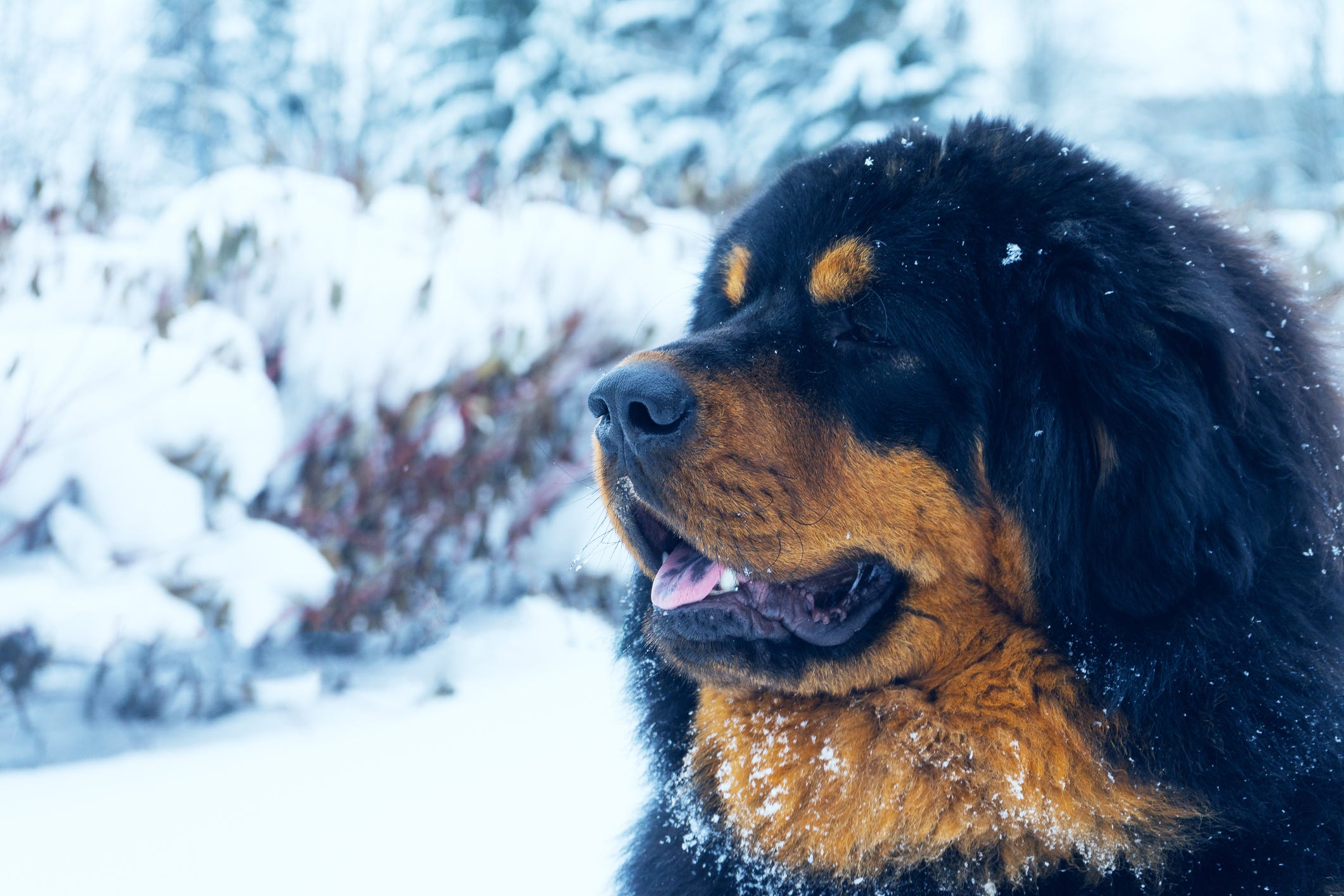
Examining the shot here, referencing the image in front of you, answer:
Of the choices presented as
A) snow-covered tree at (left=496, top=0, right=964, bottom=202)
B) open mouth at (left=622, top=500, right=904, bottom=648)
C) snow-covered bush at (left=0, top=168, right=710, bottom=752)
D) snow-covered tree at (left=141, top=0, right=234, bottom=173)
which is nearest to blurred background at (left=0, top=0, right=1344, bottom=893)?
snow-covered bush at (left=0, top=168, right=710, bottom=752)

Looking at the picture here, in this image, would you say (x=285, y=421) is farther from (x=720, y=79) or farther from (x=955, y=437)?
(x=720, y=79)

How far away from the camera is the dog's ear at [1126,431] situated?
178 cm

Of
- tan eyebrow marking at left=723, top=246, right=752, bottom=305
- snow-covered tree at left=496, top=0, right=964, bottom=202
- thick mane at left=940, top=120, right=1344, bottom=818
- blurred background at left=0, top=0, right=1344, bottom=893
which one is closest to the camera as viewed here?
thick mane at left=940, top=120, right=1344, bottom=818

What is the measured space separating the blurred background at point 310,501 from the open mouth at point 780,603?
0.41 meters

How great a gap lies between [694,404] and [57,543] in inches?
97.8

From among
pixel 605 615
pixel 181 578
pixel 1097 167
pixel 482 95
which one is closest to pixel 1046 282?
pixel 1097 167

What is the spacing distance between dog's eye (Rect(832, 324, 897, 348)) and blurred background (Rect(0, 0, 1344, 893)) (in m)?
0.83

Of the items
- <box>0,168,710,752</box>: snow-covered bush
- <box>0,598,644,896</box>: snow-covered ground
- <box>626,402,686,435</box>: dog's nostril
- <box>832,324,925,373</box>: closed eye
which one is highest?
<box>832,324,925,373</box>: closed eye

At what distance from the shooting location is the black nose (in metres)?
1.95

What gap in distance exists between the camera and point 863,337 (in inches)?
85.9

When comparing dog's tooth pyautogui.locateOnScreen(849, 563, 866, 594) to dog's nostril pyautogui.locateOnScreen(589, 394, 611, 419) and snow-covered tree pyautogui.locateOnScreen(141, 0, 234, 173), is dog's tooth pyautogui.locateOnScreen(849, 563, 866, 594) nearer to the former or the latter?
dog's nostril pyautogui.locateOnScreen(589, 394, 611, 419)

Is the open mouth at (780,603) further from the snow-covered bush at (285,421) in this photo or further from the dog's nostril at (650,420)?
the snow-covered bush at (285,421)

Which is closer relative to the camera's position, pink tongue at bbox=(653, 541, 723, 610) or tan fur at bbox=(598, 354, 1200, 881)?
tan fur at bbox=(598, 354, 1200, 881)

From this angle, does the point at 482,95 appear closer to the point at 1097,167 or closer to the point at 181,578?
the point at 181,578
